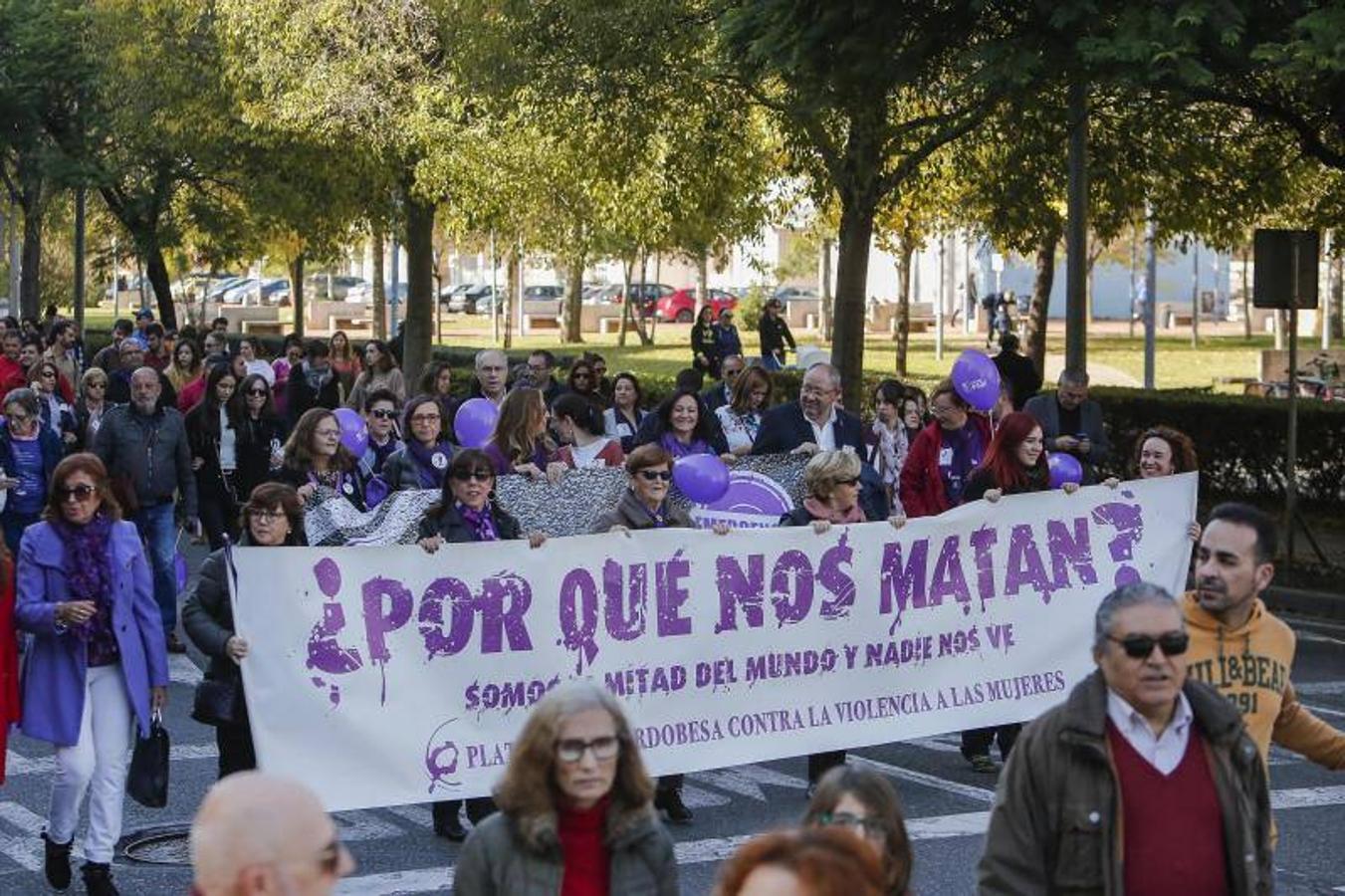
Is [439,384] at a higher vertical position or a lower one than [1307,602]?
higher

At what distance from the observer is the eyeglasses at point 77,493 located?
876 centimetres

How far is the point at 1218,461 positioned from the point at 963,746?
11434mm

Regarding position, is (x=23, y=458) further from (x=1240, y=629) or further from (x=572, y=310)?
(x=572, y=310)

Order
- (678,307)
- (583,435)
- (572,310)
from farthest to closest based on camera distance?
1. (678,307)
2. (572,310)
3. (583,435)

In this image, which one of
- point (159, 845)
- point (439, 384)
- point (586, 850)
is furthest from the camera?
point (439, 384)

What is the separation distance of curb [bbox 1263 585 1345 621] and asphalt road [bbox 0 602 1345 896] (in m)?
6.00

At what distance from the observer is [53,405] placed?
18047mm

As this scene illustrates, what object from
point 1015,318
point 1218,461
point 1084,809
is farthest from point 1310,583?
point 1015,318

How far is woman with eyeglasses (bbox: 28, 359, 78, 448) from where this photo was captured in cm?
1778

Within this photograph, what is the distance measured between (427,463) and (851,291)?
11.4 metres

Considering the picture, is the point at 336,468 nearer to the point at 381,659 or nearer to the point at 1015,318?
the point at 381,659

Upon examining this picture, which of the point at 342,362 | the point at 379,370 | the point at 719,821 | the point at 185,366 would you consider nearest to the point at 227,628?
the point at 719,821

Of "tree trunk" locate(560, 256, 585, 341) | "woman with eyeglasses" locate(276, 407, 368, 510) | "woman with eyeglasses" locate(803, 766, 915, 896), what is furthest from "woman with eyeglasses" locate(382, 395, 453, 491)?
"tree trunk" locate(560, 256, 585, 341)

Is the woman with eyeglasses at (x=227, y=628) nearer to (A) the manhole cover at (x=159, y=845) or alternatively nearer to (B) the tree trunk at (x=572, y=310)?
(A) the manhole cover at (x=159, y=845)
